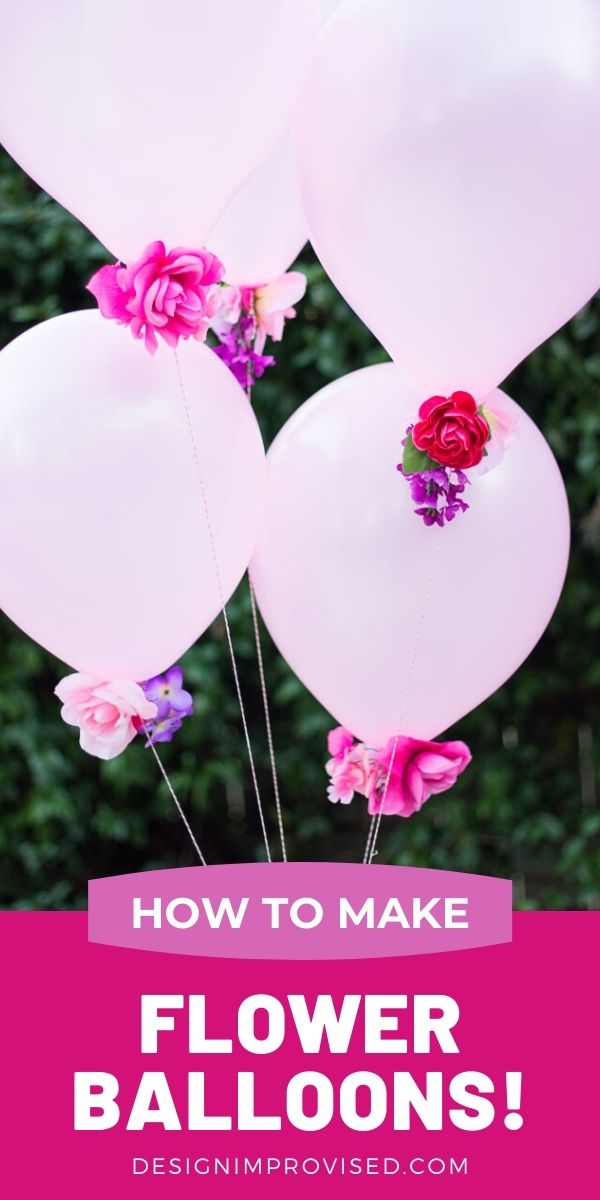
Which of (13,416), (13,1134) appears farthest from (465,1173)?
(13,416)

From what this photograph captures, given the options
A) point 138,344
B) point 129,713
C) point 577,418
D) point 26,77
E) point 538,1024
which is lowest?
point 538,1024

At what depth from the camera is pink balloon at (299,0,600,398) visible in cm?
98

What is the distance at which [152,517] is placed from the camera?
1058 millimetres

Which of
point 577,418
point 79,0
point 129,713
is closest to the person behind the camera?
point 79,0

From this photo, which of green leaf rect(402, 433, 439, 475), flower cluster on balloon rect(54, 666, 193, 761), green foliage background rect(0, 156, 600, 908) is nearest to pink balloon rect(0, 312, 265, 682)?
flower cluster on balloon rect(54, 666, 193, 761)

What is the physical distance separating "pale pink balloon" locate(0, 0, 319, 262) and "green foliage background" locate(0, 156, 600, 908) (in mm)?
1163

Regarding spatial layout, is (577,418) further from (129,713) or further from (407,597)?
(129,713)

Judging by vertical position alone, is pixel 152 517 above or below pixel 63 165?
below

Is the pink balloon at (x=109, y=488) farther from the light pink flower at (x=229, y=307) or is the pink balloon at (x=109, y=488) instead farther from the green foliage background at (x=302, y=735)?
the green foliage background at (x=302, y=735)

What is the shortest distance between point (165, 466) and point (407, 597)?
0.22 meters

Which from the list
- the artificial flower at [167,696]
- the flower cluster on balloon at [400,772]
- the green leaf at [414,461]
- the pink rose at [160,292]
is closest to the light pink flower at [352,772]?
the flower cluster on balloon at [400,772]

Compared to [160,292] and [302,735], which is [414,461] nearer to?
[160,292]

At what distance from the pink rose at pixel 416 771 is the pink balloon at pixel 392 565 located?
3cm

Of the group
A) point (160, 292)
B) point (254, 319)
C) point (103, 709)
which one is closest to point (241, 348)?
point (254, 319)
